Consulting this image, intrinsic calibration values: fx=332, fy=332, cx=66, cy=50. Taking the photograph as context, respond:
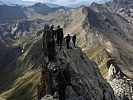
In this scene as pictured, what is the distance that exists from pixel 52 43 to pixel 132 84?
8055 cm

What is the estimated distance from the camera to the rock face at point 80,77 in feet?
191

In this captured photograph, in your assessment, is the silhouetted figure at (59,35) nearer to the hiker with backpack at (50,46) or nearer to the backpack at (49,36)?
the backpack at (49,36)

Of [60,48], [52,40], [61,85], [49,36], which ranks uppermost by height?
[49,36]

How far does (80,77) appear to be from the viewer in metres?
63.3

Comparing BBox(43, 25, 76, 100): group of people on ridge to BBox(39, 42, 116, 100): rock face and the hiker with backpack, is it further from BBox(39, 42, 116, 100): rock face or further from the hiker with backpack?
BBox(39, 42, 116, 100): rock face

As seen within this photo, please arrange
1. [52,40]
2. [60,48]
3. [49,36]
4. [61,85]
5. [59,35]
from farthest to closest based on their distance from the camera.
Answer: [60,48]
[59,35]
[49,36]
[52,40]
[61,85]

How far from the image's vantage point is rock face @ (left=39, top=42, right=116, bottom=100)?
5809cm

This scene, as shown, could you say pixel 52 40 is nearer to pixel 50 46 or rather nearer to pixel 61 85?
pixel 50 46

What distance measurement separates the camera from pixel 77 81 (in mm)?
59875

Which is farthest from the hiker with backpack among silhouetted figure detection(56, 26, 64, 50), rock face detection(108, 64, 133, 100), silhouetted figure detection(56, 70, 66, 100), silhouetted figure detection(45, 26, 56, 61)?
rock face detection(108, 64, 133, 100)

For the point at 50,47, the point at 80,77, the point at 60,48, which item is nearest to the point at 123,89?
the point at 60,48

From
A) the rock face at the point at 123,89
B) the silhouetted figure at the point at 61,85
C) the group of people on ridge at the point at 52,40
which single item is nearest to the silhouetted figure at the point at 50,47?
the group of people on ridge at the point at 52,40

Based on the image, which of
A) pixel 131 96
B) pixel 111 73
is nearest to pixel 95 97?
pixel 131 96

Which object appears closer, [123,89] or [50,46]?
[50,46]
